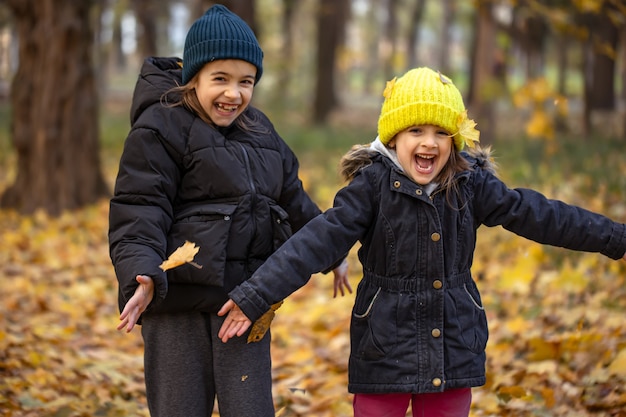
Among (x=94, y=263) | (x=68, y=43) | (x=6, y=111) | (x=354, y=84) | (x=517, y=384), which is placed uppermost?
(x=354, y=84)

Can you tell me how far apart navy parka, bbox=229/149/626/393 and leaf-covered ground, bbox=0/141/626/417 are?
125 cm

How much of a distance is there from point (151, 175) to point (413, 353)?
117 cm

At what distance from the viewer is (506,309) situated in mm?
5977

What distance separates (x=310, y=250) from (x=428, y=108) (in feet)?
2.23

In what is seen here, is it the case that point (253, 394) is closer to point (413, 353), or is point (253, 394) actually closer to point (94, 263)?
point (413, 353)

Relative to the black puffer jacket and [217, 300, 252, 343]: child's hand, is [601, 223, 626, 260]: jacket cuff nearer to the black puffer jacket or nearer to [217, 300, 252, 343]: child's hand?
the black puffer jacket

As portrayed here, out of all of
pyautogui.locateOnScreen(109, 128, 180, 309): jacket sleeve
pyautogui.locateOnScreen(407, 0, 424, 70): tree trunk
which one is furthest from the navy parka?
pyautogui.locateOnScreen(407, 0, 424, 70): tree trunk

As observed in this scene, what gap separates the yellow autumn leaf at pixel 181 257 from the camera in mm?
2879

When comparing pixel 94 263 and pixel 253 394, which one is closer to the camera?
pixel 253 394

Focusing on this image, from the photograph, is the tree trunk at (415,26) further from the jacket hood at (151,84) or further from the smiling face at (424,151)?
the smiling face at (424,151)

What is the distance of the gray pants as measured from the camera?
3104mm

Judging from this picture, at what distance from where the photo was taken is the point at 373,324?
302 centimetres

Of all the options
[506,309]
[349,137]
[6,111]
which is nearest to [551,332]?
[506,309]

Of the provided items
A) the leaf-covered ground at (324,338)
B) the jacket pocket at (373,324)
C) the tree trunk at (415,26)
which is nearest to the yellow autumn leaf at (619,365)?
the leaf-covered ground at (324,338)
